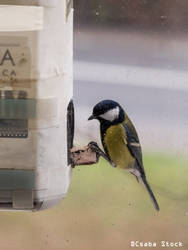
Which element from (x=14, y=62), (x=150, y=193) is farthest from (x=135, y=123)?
(x=14, y=62)

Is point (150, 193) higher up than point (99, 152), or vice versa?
point (99, 152)

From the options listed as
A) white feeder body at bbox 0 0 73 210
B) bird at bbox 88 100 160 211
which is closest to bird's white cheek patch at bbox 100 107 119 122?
bird at bbox 88 100 160 211

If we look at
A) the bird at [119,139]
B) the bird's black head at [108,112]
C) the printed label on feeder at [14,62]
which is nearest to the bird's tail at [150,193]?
the bird at [119,139]

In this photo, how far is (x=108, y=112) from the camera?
1459 mm

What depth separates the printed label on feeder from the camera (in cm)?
134

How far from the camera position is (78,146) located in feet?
4.90

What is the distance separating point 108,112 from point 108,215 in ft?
0.89

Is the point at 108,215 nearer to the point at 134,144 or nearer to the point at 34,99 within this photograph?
the point at 134,144

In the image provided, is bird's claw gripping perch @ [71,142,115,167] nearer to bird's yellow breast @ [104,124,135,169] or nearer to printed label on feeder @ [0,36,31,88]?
bird's yellow breast @ [104,124,135,169]

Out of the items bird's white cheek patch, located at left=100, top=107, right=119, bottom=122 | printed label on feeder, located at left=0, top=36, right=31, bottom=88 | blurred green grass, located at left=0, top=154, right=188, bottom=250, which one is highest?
printed label on feeder, located at left=0, top=36, right=31, bottom=88

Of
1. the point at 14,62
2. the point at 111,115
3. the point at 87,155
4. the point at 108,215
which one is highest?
the point at 14,62

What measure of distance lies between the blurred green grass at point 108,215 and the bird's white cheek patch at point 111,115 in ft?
0.38

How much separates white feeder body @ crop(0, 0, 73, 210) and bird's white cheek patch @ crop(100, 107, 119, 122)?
102 mm

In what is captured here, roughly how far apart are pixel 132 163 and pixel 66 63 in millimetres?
309
